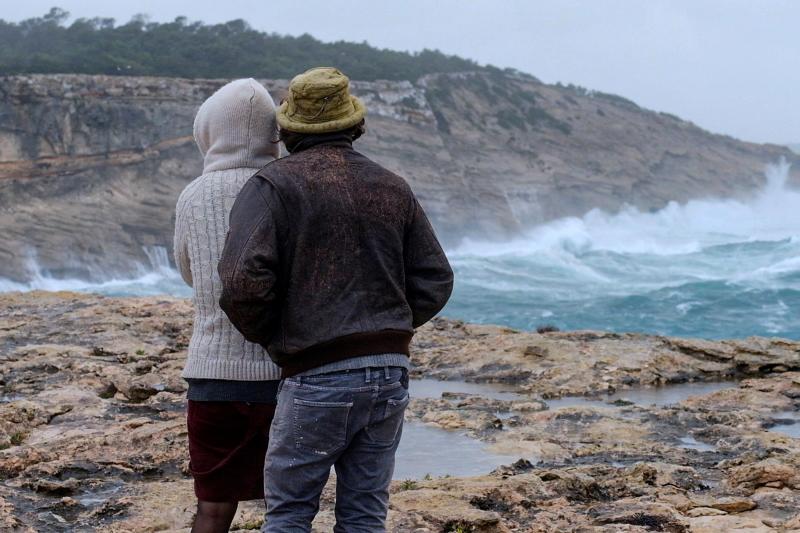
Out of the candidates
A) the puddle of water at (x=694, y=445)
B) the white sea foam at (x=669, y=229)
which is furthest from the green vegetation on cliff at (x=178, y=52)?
the puddle of water at (x=694, y=445)

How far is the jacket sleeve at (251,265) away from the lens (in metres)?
2.91

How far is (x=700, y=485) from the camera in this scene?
533cm

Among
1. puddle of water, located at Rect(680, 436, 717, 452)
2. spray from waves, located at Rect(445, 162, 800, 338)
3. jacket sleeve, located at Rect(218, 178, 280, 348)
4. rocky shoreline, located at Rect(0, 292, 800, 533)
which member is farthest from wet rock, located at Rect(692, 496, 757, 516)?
spray from waves, located at Rect(445, 162, 800, 338)

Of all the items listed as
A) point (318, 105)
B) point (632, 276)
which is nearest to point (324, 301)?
point (318, 105)

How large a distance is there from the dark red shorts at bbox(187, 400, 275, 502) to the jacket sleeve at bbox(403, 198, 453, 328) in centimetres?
60

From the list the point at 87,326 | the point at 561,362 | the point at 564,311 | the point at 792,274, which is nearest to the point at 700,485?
the point at 561,362

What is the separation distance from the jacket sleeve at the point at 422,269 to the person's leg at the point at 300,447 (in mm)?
429

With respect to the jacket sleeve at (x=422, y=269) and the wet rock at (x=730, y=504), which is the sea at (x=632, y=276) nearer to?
the wet rock at (x=730, y=504)

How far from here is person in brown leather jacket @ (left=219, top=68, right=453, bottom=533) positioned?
2.96 m

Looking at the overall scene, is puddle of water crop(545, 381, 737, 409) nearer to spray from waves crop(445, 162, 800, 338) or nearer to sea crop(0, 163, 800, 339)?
sea crop(0, 163, 800, 339)

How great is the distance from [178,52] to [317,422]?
145 ft

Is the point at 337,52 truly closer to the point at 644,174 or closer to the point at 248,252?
the point at 644,174

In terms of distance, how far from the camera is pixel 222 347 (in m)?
3.21

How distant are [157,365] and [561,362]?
384cm
